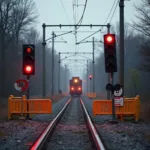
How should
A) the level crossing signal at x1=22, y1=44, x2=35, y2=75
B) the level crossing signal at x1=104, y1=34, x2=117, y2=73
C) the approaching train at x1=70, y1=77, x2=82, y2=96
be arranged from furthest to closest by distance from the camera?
the approaching train at x1=70, y1=77, x2=82, y2=96
the level crossing signal at x1=22, y1=44, x2=35, y2=75
the level crossing signal at x1=104, y1=34, x2=117, y2=73

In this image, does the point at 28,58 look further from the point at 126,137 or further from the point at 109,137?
the point at 126,137

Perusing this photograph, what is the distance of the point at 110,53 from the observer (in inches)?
811

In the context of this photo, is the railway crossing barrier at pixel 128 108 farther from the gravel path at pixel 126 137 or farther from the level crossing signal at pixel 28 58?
the level crossing signal at pixel 28 58

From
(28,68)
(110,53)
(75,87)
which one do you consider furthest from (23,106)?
(75,87)

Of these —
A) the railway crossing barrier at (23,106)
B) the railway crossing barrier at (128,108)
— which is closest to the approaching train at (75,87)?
the railway crossing barrier at (23,106)

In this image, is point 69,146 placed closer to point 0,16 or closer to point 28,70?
point 28,70

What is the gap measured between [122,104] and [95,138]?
8125 mm

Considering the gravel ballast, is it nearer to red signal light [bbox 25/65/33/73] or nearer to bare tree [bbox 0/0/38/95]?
red signal light [bbox 25/65/33/73]

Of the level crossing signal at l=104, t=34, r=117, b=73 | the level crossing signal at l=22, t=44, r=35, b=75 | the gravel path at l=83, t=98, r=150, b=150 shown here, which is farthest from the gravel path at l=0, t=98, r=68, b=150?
the level crossing signal at l=104, t=34, r=117, b=73

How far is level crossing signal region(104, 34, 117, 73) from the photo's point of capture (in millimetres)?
20625

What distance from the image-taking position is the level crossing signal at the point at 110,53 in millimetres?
20625

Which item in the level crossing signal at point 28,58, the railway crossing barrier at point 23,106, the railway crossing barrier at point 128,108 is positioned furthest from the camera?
the railway crossing barrier at point 23,106

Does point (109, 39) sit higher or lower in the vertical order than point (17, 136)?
higher

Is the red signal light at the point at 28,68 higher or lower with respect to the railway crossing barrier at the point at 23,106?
higher
